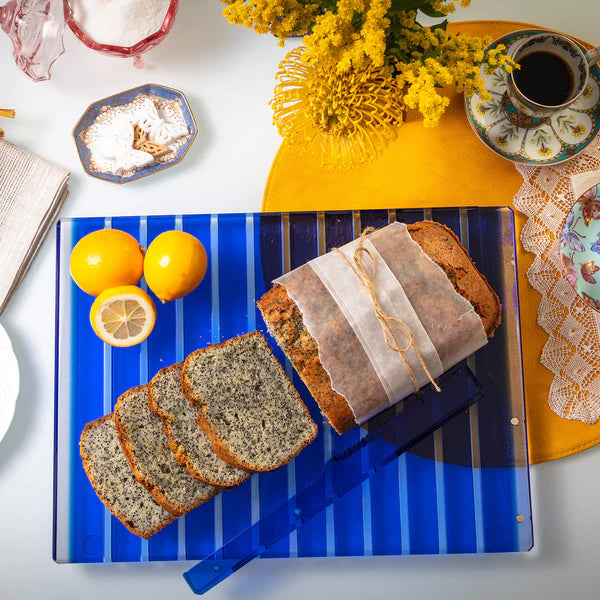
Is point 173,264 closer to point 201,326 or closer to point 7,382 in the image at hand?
point 201,326

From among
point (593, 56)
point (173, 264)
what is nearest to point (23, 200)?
point (173, 264)

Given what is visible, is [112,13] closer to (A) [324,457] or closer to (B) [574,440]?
(A) [324,457]

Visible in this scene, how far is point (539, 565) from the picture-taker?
56.8 inches

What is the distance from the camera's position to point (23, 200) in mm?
1492

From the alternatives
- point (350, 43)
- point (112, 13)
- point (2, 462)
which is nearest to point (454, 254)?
point (350, 43)

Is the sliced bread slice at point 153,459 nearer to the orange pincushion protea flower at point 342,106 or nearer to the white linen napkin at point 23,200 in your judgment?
the white linen napkin at point 23,200

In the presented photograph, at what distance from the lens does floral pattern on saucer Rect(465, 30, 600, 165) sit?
1365mm

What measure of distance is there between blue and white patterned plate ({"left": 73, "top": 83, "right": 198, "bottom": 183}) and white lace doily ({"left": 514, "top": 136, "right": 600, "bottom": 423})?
77cm

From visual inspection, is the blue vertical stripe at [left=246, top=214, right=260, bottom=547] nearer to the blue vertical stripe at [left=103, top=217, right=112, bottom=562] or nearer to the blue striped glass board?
the blue striped glass board

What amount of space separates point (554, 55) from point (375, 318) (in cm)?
64

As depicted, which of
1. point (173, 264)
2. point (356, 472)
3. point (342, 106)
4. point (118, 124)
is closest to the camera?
point (342, 106)

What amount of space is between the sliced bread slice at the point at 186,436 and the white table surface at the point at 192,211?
300 mm

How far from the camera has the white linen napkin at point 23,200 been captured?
1486mm

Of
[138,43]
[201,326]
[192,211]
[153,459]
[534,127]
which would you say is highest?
[138,43]
